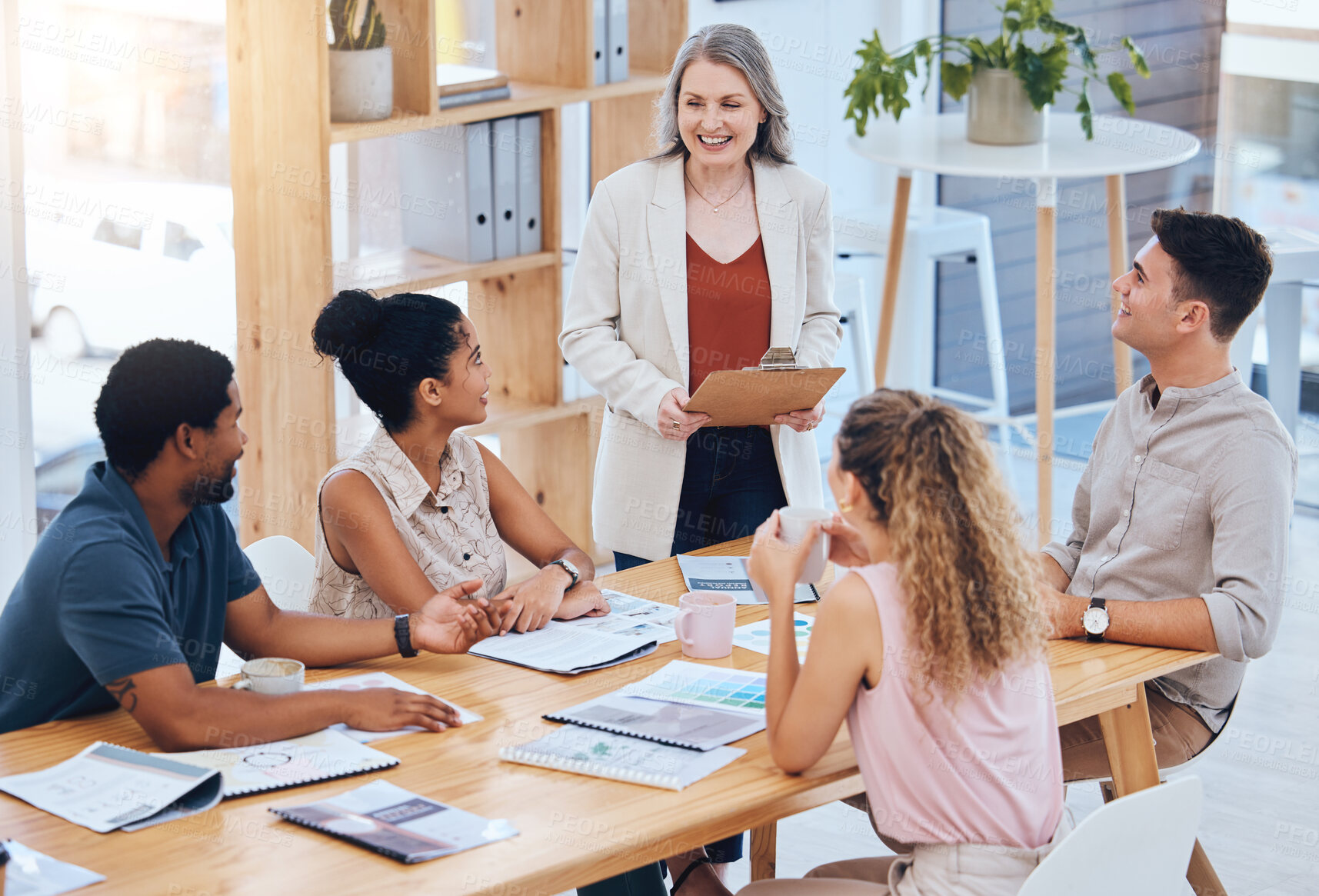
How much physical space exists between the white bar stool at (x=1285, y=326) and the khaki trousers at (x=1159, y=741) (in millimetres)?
2658

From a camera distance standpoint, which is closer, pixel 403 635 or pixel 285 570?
pixel 403 635

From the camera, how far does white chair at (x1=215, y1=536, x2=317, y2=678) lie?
247 cm

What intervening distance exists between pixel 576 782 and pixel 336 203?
100 inches

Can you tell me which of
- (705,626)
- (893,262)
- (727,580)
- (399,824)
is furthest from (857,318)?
(399,824)

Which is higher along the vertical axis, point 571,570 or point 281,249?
point 281,249

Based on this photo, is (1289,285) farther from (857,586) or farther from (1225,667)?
(857,586)

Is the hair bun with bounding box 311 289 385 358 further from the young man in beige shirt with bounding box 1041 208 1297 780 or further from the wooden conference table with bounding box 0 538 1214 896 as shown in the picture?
the young man in beige shirt with bounding box 1041 208 1297 780

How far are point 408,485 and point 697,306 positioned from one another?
729mm

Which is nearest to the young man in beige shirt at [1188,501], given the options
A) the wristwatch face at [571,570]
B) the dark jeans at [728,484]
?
the dark jeans at [728,484]

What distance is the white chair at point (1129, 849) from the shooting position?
1564 mm

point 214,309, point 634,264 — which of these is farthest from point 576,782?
point 214,309

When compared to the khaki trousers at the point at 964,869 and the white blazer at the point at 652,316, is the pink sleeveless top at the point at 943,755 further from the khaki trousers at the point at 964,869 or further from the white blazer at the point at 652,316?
the white blazer at the point at 652,316

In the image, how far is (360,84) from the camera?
3.50 metres

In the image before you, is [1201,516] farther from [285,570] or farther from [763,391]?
[285,570]
